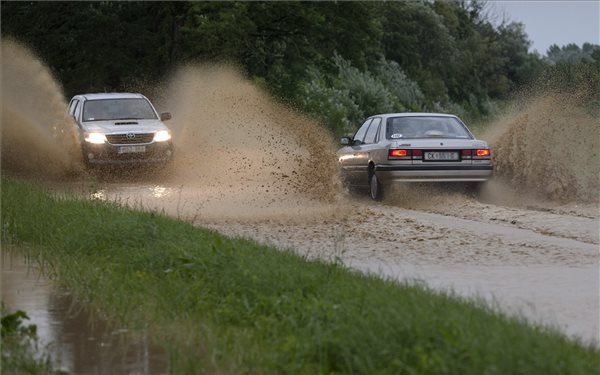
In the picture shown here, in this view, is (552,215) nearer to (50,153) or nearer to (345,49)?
(50,153)

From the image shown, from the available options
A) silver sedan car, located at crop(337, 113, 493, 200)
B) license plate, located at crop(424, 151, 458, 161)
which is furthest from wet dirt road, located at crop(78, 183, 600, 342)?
license plate, located at crop(424, 151, 458, 161)

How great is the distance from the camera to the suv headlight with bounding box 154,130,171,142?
28.2 meters

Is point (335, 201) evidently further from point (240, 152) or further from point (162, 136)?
point (240, 152)

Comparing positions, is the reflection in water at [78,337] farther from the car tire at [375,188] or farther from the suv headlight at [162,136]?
the suv headlight at [162,136]

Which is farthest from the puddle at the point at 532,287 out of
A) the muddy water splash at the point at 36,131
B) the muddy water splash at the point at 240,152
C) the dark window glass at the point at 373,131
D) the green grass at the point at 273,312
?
the muddy water splash at the point at 36,131

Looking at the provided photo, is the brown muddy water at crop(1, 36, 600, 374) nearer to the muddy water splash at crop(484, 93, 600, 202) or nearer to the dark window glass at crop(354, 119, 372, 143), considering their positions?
the muddy water splash at crop(484, 93, 600, 202)

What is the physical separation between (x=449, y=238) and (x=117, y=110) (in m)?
14.6

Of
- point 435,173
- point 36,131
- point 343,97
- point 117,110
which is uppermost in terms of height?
point 343,97

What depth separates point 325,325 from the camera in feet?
29.0

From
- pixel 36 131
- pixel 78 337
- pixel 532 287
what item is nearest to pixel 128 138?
pixel 36 131

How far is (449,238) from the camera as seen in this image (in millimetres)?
16172

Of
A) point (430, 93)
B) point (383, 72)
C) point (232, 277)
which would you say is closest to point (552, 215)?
point (232, 277)

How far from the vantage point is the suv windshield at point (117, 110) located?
1142 inches

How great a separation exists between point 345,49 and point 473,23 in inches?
1892
